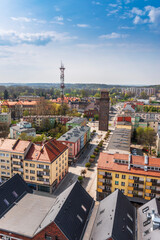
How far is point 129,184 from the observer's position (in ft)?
121

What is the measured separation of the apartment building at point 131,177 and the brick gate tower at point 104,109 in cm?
5838

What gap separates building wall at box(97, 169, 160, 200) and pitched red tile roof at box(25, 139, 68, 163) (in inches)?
485

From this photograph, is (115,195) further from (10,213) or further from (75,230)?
(10,213)

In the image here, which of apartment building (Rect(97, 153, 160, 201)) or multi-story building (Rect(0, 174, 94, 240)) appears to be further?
apartment building (Rect(97, 153, 160, 201))

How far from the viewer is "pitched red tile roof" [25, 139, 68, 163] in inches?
1663

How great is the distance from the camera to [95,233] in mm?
22906

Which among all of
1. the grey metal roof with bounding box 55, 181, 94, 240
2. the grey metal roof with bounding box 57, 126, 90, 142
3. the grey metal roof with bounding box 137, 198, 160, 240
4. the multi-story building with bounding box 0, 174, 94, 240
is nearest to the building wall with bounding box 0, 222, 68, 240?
the multi-story building with bounding box 0, 174, 94, 240

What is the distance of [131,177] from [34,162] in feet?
71.9

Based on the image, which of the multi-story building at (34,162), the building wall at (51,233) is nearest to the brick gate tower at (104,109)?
the multi-story building at (34,162)

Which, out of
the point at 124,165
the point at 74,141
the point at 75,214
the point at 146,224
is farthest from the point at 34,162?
the point at 146,224

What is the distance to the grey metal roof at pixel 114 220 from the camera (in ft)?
70.3

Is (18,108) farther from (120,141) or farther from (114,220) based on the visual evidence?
(114,220)

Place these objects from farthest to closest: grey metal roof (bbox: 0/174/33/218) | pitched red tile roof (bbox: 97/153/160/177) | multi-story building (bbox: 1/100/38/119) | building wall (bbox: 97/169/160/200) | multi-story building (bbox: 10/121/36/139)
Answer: multi-story building (bbox: 1/100/38/119)
multi-story building (bbox: 10/121/36/139)
pitched red tile roof (bbox: 97/153/160/177)
building wall (bbox: 97/169/160/200)
grey metal roof (bbox: 0/174/33/218)

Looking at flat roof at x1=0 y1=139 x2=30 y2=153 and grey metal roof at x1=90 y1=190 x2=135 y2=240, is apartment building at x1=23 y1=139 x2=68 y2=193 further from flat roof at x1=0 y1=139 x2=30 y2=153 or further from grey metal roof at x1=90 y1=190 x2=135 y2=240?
grey metal roof at x1=90 y1=190 x2=135 y2=240
